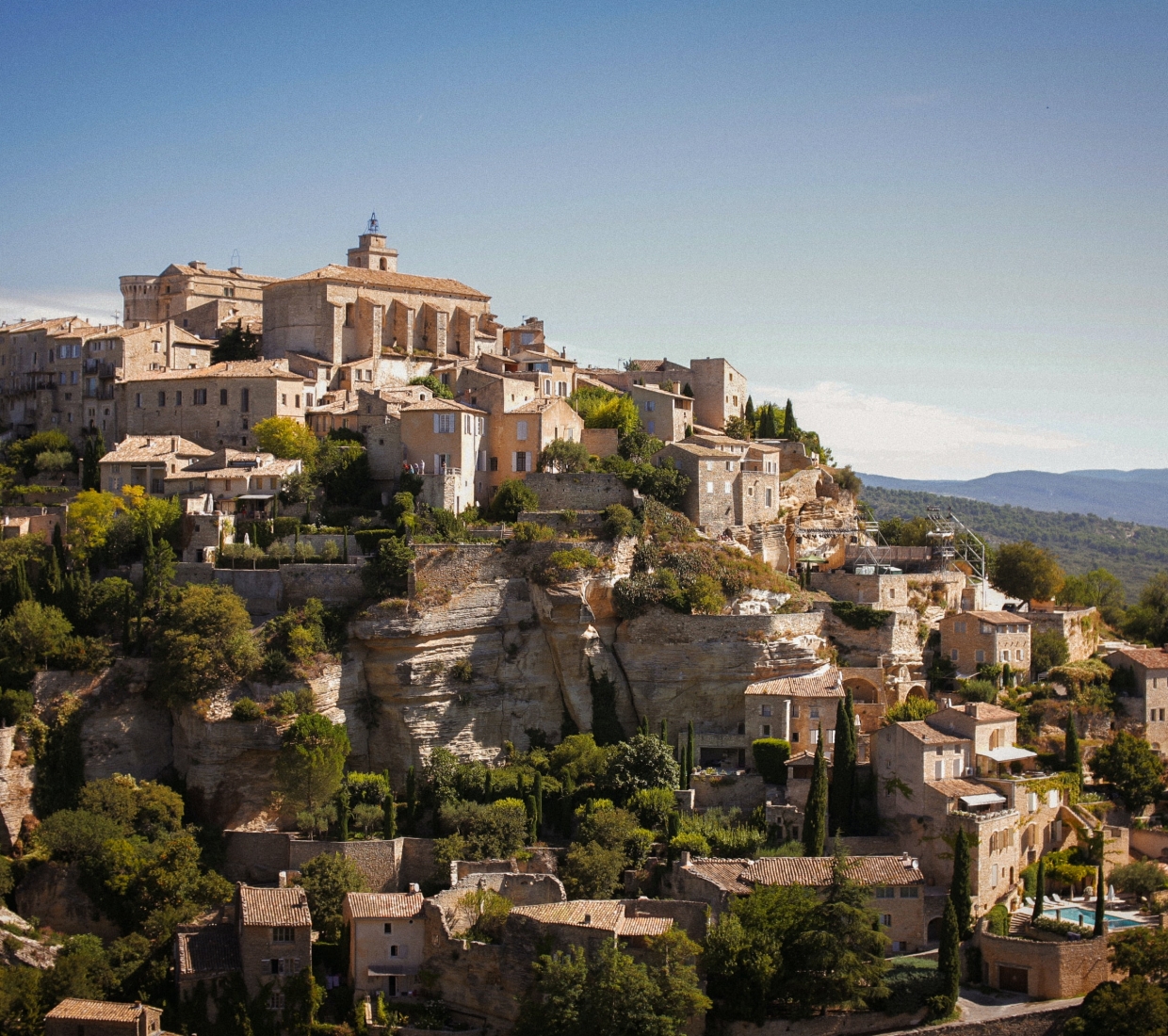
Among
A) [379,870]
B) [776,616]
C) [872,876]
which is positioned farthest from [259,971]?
[776,616]

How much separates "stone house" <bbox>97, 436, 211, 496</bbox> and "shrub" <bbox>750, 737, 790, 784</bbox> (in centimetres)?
2359

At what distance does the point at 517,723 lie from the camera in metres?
49.4

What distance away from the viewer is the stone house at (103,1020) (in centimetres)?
3828

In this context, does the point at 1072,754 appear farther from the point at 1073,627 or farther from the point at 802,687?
the point at 802,687

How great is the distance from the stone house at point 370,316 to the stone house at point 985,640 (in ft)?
80.4

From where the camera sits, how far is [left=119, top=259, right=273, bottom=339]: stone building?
2749 inches

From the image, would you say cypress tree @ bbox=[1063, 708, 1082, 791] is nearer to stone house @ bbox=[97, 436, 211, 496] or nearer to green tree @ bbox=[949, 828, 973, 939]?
green tree @ bbox=[949, 828, 973, 939]

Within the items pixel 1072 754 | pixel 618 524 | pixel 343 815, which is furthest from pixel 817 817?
pixel 343 815

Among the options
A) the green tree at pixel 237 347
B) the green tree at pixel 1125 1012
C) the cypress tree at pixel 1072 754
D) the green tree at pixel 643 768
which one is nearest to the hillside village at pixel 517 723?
the green tree at pixel 643 768

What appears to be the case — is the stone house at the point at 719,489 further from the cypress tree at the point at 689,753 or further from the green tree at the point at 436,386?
the green tree at the point at 436,386

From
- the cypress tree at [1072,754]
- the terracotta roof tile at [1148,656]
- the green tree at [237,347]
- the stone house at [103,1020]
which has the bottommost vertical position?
the stone house at [103,1020]

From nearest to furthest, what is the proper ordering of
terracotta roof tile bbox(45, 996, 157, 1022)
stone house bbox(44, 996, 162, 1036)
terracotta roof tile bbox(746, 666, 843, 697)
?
stone house bbox(44, 996, 162, 1036)
terracotta roof tile bbox(45, 996, 157, 1022)
terracotta roof tile bbox(746, 666, 843, 697)

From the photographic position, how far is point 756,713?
47.3m

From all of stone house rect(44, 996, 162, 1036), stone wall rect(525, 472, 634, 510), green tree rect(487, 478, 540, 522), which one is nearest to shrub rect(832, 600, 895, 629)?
stone wall rect(525, 472, 634, 510)
